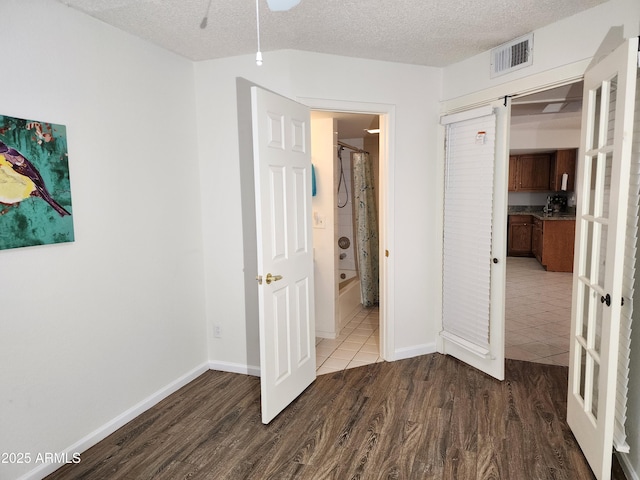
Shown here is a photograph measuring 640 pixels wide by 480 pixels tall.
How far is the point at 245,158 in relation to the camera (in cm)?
309

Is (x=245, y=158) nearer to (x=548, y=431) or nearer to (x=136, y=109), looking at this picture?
(x=136, y=109)

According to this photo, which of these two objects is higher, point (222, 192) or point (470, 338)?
point (222, 192)

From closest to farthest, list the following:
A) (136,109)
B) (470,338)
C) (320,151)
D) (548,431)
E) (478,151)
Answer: (548,431)
(136,109)
(478,151)
(470,338)
(320,151)

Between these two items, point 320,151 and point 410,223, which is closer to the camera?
point 410,223

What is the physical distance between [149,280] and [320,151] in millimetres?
2090

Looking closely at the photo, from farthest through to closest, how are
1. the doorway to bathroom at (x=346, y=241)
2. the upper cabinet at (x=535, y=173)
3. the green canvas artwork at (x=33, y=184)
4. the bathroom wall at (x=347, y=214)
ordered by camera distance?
the upper cabinet at (x=535, y=173), the bathroom wall at (x=347, y=214), the doorway to bathroom at (x=346, y=241), the green canvas artwork at (x=33, y=184)

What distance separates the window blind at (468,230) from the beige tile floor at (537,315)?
68 cm

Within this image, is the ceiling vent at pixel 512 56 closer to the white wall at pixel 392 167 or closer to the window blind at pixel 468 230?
the window blind at pixel 468 230

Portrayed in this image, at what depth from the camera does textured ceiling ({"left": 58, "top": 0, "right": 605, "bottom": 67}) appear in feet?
7.23

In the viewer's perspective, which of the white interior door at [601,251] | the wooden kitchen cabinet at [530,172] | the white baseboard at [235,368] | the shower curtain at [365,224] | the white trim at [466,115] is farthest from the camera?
the wooden kitchen cabinet at [530,172]

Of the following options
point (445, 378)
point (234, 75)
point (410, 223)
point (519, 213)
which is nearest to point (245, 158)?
point (234, 75)

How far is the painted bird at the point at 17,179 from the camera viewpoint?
1866 millimetres

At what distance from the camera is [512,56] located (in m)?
2.79

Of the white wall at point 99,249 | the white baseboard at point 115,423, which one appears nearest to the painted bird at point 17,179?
the white wall at point 99,249
